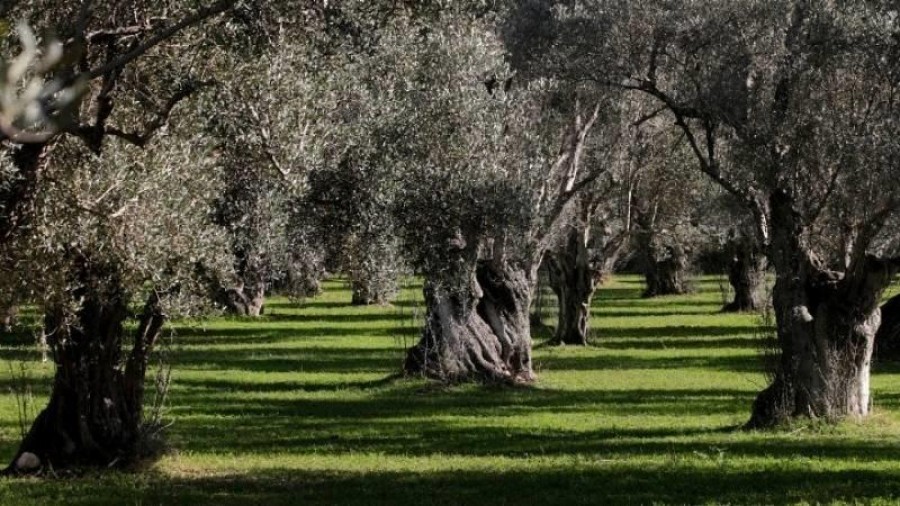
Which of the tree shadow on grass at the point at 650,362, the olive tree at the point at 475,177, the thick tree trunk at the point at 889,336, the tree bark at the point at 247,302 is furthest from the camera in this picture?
the tree bark at the point at 247,302

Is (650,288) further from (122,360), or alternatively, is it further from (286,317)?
(122,360)

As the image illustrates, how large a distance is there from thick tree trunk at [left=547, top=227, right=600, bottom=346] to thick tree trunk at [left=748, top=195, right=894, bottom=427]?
21674mm

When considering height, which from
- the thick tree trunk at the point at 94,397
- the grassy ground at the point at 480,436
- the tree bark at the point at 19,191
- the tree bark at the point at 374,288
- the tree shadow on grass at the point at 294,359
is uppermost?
the tree bark at the point at 19,191

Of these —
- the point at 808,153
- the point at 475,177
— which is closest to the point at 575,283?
the point at 475,177

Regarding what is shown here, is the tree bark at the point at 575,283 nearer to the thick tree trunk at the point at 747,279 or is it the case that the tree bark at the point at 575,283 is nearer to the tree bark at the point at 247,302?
the thick tree trunk at the point at 747,279

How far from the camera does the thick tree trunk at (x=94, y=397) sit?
1777 centimetres

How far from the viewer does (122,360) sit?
18297mm

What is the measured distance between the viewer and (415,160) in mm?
23703

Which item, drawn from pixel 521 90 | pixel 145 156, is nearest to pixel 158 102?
pixel 145 156

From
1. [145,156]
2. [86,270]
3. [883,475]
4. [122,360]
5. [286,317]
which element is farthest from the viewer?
[286,317]

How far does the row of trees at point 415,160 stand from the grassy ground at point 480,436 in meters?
1.52

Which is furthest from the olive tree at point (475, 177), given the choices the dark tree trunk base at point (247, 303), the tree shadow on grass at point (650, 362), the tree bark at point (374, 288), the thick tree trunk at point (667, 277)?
the thick tree trunk at point (667, 277)

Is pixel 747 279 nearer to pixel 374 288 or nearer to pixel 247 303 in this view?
pixel 247 303

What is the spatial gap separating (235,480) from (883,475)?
7.66 metres
